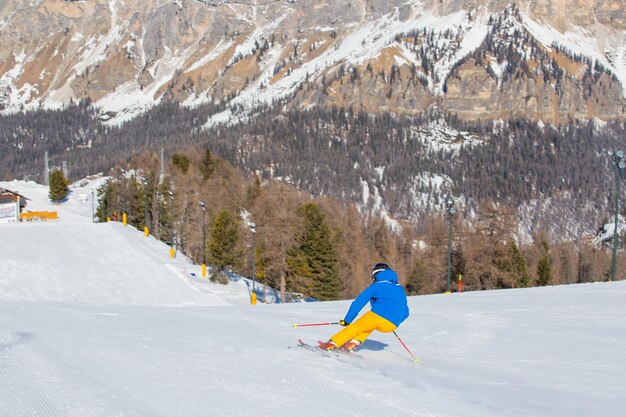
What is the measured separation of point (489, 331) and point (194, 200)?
62581 millimetres

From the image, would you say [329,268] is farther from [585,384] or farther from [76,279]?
[585,384]

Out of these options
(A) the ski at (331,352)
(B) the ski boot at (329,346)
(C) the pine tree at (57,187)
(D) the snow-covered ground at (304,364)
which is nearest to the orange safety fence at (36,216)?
(C) the pine tree at (57,187)

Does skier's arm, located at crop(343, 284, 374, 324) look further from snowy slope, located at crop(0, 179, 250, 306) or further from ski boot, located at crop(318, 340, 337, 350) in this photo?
snowy slope, located at crop(0, 179, 250, 306)

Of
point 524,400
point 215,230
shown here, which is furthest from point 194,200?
point 524,400

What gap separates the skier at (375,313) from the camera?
28.0ft

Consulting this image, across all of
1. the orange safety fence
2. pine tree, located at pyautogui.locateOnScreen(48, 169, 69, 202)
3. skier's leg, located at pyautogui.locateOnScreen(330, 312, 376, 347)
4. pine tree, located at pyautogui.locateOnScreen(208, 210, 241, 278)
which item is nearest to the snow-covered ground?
skier's leg, located at pyautogui.locateOnScreen(330, 312, 376, 347)

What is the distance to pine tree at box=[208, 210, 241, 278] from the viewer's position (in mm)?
50125

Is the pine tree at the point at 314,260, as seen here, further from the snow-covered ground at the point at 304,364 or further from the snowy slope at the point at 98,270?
the snow-covered ground at the point at 304,364

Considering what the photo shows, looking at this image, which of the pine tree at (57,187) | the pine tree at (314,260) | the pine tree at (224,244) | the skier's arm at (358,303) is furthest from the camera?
the pine tree at (57,187)

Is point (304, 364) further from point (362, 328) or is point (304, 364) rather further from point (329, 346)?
point (362, 328)

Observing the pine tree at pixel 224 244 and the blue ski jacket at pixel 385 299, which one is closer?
the blue ski jacket at pixel 385 299

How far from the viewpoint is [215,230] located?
5366 centimetres

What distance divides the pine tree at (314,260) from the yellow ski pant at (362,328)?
3895 cm

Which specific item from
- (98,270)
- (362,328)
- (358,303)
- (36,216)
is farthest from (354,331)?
(36,216)
